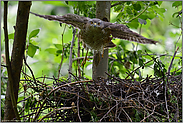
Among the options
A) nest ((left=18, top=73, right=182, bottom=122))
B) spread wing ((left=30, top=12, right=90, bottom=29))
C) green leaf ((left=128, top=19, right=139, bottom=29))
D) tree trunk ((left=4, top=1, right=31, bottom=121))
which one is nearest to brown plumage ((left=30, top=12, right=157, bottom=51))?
spread wing ((left=30, top=12, right=90, bottom=29))

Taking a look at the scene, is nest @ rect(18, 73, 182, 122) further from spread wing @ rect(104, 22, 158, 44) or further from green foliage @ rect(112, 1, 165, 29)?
green foliage @ rect(112, 1, 165, 29)

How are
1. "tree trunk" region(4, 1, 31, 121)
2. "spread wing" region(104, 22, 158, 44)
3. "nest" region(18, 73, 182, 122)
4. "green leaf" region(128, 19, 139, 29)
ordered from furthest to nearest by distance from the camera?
"green leaf" region(128, 19, 139, 29), "spread wing" region(104, 22, 158, 44), "nest" region(18, 73, 182, 122), "tree trunk" region(4, 1, 31, 121)

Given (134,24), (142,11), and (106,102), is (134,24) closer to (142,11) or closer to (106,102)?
(142,11)

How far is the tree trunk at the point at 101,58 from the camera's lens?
1.44 meters

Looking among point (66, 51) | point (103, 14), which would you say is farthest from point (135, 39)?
point (66, 51)

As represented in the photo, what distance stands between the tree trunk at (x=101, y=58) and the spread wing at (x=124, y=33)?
98 millimetres

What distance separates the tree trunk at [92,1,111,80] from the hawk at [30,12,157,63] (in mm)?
64

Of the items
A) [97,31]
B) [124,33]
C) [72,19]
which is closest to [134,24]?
[124,33]

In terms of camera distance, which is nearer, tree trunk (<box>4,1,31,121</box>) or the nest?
tree trunk (<box>4,1,31,121</box>)

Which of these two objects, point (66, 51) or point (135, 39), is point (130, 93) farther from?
point (66, 51)

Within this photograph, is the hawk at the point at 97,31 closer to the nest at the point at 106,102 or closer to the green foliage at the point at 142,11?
the green foliage at the point at 142,11

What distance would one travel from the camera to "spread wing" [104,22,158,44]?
1379mm

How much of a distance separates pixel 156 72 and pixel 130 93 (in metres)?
0.23

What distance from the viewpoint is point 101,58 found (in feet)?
4.89
